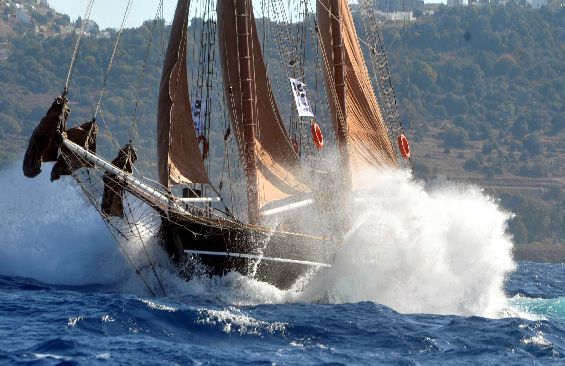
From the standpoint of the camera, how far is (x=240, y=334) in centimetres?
2894

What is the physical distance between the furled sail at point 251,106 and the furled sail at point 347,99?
5832mm

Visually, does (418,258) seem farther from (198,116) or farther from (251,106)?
(198,116)

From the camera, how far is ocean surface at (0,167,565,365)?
2742 centimetres

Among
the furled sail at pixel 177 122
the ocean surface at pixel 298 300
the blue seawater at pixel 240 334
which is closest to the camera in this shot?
the blue seawater at pixel 240 334

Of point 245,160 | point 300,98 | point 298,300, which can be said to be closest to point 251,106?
point 245,160

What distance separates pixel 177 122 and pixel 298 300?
22.1ft

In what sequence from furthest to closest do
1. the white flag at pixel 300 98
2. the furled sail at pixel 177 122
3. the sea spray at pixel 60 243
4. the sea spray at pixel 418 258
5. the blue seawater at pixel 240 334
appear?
the white flag at pixel 300 98
the sea spray at pixel 60 243
the sea spray at pixel 418 258
the furled sail at pixel 177 122
the blue seawater at pixel 240 334

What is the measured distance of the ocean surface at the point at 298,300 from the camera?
27422 mm

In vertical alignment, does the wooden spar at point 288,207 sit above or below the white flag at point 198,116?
below

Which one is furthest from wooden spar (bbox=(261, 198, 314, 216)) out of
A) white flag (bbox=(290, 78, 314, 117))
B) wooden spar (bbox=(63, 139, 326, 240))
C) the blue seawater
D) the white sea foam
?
the blue seawater

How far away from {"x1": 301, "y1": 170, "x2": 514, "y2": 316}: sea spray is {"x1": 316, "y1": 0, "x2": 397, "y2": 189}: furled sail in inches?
77.9

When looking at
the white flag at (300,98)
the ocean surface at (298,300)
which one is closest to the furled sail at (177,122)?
the ocean surface at (298,300)

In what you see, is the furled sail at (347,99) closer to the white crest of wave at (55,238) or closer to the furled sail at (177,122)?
the furled sail at (177,122)

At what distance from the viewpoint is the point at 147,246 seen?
40.1 metres
